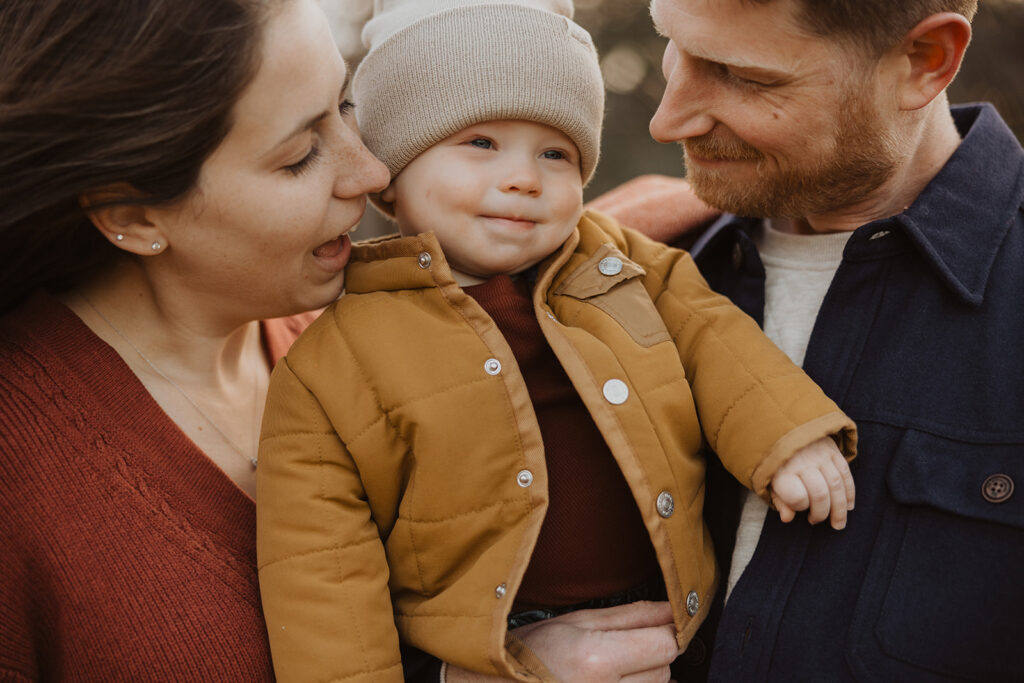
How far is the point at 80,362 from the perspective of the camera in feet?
6.19

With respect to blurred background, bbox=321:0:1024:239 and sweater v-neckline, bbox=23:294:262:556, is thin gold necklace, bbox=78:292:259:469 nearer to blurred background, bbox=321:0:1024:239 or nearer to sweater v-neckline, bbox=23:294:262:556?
sweater v-neckline, bbox=23:294:262:556

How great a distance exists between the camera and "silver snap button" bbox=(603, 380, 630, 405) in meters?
1.84

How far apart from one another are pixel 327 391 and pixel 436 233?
47 cm

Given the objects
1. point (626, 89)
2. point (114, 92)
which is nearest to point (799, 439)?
point (114, 92)

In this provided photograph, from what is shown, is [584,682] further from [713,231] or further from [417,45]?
[417,45]

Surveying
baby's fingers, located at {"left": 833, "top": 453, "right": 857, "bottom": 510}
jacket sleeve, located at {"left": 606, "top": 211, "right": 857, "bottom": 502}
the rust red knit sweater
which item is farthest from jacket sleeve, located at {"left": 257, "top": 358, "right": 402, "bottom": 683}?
baby's fingers, located at {"left": 833, "top": 453, "right": 857, "bottom": 510}

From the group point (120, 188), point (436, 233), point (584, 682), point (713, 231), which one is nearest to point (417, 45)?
point (436, 233)

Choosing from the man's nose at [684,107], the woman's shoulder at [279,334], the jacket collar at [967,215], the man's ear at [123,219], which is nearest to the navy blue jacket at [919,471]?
the jacket collar at [967,215]

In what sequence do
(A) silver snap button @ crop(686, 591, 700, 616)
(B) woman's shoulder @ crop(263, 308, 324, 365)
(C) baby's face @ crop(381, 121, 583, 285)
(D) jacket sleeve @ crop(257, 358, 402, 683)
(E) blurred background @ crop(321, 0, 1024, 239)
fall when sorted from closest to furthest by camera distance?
(D) jacket sleeve @ crop(257, 358, 402, 683), (A) silver snap button @ crop(686, 591, 700, 616), (C) baby's face @ crop(381, 121, 583, 285), (B) woman's shoulder @ crop(263, 308, 324, 365), (E) blurred background @ crop(321, 0, 1024, 239)

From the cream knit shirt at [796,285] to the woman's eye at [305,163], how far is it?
119cm

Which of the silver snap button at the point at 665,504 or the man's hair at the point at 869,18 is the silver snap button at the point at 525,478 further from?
the man's hair at the point at 869,18

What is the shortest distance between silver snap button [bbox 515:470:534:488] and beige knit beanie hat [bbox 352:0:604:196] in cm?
81

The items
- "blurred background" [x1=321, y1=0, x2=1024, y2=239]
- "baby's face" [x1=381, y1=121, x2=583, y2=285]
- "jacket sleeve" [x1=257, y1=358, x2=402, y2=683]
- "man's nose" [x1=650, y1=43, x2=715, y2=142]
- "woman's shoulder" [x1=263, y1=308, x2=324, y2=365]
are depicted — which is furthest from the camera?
"blurred background" [x1=321, y1=0, x2=1024, y2=239]

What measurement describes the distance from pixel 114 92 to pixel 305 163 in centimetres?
40
